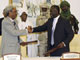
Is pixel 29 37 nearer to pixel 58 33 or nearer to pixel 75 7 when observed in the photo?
pixel 58 33

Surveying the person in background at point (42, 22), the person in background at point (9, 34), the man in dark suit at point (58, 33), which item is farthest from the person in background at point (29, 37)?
the person in background at point (9, 34)

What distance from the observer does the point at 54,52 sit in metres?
3.92

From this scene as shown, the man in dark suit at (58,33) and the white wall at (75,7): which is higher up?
the white wall at (75,7)

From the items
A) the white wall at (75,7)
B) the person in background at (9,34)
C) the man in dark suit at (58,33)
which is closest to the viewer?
the person in background at (9,34)

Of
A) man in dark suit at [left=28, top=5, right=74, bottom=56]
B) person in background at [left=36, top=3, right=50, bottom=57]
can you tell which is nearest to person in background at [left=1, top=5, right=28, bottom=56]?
man in dark suit at [left=28, top=5, right=74, bottom=56]

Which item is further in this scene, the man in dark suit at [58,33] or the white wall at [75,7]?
the white wall at [75,7]

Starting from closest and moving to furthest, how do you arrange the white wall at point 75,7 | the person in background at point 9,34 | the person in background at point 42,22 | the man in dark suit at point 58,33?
1. the person in background at point 9,34
2. the man in dark suit at point 58,33
3. the person in background at point 42,22
4. the white wall at point 75,7

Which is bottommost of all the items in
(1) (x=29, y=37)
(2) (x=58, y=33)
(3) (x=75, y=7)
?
(1) (x=29, y=37)

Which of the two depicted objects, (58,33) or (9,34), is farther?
(58,33)

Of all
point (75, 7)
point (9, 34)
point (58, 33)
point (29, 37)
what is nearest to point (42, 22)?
point (29, 37)

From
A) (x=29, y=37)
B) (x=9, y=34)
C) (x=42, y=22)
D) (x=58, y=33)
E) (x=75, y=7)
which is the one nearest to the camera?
(x=9, y=34)

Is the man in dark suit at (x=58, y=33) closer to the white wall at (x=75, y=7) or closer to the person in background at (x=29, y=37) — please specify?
the person in background at (x=29, y=37)

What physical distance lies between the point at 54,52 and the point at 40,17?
202 cm

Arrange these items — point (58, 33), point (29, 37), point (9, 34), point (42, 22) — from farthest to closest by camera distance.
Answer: point (42, 22) → point (29, 37) → point (58, 33) → point (9, 34)
